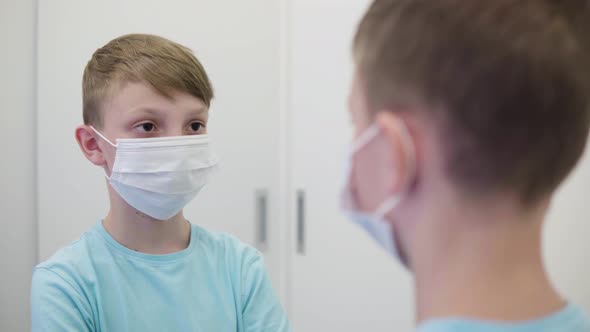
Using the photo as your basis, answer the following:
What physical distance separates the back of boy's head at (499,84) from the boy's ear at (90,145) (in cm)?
75

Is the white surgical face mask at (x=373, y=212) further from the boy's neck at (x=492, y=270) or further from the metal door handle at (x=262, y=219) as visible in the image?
the metal door handle at (x=262, y=219)

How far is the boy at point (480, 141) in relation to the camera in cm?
46

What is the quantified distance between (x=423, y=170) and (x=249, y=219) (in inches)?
61.3

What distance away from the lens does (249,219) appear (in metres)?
2.01

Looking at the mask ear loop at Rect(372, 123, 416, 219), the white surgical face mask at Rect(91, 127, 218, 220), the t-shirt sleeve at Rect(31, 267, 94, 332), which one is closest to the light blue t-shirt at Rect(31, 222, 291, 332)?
the t-shirt sleeve at Rect(31, 267, 94, 332)

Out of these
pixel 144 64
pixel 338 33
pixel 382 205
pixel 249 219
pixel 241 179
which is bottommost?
pixel 249 219

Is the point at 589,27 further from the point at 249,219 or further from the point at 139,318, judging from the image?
the point at 249,219

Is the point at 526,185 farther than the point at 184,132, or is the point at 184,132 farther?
the point at 184,132

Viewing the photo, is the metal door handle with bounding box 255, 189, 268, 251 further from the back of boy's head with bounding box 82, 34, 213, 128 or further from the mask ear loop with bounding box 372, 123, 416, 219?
the mask ear loop with bounding box 372, 123, 416, 219

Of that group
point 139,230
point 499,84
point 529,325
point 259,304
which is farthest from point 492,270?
point 139,230

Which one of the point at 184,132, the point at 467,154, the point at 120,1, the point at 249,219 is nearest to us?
the point at 467,154

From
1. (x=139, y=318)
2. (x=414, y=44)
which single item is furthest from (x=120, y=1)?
(x=414, y=44)

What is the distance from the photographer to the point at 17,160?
1.54 m

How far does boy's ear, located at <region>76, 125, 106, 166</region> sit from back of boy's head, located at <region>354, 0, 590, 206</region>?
0.75m
